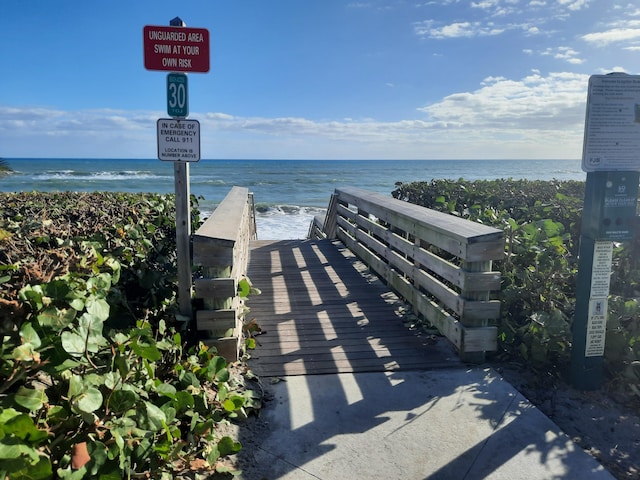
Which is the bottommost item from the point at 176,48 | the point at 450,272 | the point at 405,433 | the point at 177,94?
the point at 405,433

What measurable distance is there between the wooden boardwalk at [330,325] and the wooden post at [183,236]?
724 mm

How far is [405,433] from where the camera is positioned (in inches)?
107

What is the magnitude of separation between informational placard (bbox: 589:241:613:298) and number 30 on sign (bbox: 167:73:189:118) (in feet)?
9.30

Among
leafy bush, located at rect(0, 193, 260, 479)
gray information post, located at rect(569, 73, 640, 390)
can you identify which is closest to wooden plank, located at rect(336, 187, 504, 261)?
gray information post, located at rect(569, 73, 640, 390)

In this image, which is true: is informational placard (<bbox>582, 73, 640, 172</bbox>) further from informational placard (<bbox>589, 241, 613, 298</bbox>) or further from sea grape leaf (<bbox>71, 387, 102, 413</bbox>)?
sea grape leaf (<bbox>71, 387, 102, 413</bbox>)

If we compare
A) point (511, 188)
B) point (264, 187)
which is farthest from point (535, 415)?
point (264, 187)

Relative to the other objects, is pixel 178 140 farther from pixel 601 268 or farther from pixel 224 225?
pixel 601 268

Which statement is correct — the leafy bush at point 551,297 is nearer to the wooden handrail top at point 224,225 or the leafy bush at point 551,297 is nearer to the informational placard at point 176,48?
the wooden handrail top at point 224,225

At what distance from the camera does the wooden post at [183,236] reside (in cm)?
324

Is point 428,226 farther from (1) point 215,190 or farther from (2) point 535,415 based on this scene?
(1) point 215,190

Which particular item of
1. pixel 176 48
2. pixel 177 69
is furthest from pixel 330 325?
pixel 176 48

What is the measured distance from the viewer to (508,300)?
12.9ft

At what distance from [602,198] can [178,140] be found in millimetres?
2751

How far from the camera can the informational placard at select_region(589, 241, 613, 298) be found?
121 inches
